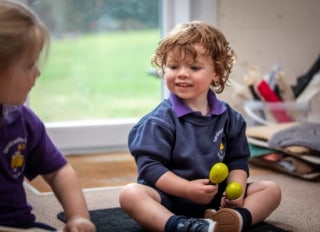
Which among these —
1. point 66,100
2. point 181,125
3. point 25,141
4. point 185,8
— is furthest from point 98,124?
point 25,141

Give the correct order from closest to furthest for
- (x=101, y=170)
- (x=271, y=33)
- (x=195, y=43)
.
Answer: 1. (x=195, y=43)
2. (x=101, y=170)
3. (x=271, y=33)

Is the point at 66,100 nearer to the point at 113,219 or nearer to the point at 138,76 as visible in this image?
the point at 138,76

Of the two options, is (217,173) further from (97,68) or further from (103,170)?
(97,68)

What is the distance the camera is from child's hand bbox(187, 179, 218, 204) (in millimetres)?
1087

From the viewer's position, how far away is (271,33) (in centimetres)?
209

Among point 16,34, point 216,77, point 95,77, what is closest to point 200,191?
point 216,77

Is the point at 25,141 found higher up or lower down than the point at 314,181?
higher up

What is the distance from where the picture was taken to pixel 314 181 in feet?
5.24

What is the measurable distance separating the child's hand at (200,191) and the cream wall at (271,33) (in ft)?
3.19

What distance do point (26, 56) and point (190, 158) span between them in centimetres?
46

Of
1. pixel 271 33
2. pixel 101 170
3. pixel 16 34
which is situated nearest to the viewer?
pixel 16 34

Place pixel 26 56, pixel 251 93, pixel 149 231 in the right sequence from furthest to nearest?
pixel 251 93 < pixel 149 231 < pixel 26 56

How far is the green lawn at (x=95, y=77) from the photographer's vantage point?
2.08m

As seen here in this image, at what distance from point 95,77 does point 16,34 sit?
1362 mm
